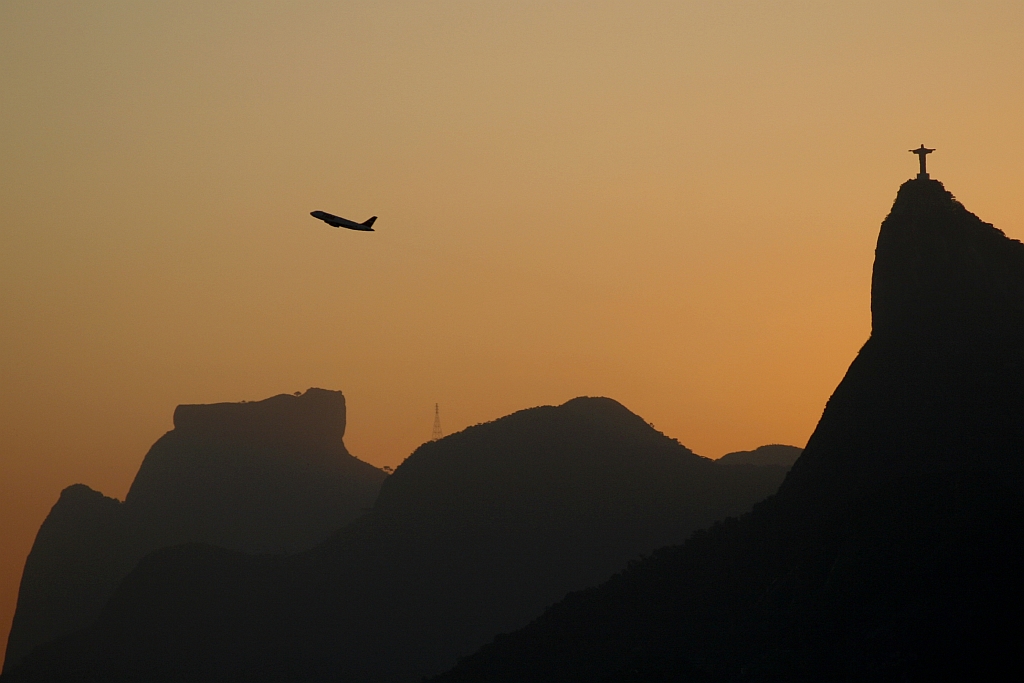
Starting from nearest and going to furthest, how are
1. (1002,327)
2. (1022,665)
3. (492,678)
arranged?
(1022,665)
(1002,327)
(492,678)

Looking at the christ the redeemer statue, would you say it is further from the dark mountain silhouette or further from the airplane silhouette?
the airplane silhouette

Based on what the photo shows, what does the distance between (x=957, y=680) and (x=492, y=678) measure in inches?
2208

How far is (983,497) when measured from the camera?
330 ft

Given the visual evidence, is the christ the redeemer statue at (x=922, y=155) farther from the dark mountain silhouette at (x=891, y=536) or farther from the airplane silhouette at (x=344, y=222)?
the airplane silhouette at (x=344, y=222)

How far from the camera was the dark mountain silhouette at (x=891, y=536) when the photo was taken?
9556cm

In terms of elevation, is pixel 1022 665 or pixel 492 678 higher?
pixel 1022 665

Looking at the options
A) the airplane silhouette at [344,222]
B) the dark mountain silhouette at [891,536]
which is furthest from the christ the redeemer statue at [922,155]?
the airplane silhouette at [344,222]

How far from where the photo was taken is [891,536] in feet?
340

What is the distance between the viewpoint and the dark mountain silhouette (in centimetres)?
9556

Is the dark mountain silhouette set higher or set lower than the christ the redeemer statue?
lower

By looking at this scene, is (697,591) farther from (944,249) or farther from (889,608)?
(944,249)

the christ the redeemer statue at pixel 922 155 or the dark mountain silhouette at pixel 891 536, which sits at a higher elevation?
the christ the redeemer statue at pixel 922 155

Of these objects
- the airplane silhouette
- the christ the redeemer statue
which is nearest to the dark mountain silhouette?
the christ the redeemer statue

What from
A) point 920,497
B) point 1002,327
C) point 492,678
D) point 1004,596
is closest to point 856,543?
point 920,497
